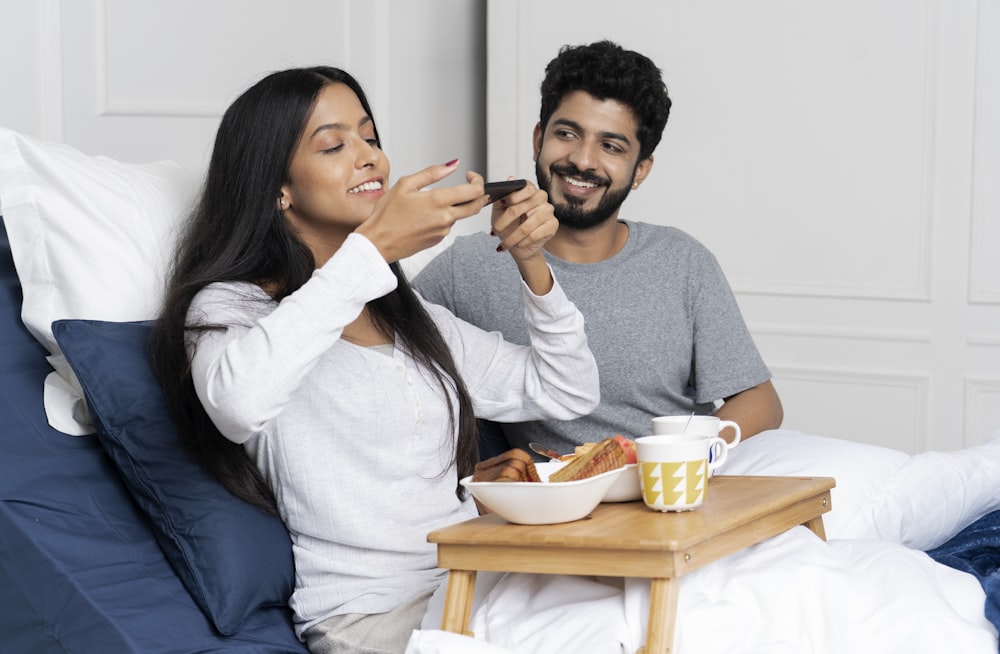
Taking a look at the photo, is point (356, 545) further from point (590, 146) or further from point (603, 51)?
point (603, 51)

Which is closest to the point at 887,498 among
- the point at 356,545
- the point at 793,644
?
the point at 793,644

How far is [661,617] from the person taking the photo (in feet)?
3.74

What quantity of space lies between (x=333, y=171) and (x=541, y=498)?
2.03 ft

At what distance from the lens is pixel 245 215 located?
5.32ft

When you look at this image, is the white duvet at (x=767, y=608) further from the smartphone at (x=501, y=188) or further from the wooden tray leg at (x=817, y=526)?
the smartphone at (x=501, y=188)

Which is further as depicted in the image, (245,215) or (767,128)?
(767,128)

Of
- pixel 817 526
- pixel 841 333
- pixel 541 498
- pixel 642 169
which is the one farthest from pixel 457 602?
pixel 841 333

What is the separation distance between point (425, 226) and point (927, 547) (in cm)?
96

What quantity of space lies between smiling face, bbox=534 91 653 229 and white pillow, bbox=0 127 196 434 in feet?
2.45

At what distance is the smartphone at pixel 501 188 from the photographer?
154cm

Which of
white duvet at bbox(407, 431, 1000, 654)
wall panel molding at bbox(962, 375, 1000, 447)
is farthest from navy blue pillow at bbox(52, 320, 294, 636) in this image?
wall panel molding at bbox(962, 375, 1000, 447)

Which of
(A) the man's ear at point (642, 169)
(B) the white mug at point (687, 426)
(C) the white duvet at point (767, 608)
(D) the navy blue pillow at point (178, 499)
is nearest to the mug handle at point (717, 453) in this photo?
(B) the white mug at point (687, 426)

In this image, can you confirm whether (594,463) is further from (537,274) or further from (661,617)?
(537,274)

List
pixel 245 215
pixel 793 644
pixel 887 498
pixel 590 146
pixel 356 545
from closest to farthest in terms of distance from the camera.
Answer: pixel 793 644 → pixel 356 545 → pixel 245 215 → pixel 887 498 → pixel 590 146
